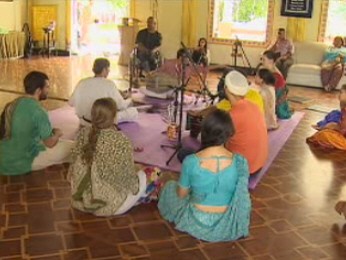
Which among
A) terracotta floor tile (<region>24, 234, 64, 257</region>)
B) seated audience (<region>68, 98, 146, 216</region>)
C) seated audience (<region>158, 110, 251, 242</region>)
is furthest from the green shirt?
seated audience (<region>158, 110, 251, 242</region>)

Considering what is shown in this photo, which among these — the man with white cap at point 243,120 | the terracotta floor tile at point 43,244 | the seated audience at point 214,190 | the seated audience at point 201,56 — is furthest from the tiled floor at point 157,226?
the seated audience at point 201,56

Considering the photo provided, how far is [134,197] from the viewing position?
349 cm

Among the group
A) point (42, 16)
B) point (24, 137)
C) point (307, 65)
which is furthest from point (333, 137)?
point (42, 16)

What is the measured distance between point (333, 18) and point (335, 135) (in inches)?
203

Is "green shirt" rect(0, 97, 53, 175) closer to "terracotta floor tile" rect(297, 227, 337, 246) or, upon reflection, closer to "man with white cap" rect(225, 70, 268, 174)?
"man with white cap" rect(225, 70, 268, 174)

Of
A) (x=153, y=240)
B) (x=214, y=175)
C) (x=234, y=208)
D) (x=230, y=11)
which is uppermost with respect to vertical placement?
(x=230, y=11)

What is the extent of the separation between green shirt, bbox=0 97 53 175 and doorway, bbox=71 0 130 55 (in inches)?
325

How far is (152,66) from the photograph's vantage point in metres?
9.23

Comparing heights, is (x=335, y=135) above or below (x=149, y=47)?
below

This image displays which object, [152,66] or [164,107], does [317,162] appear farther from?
[152,66]

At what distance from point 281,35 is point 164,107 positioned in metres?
3.68

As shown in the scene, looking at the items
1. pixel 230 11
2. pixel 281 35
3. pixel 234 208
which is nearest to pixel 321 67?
pixel 281 35

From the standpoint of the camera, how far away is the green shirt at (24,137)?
3.85 m

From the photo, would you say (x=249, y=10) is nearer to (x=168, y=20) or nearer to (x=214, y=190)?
(x=168, y=20)
